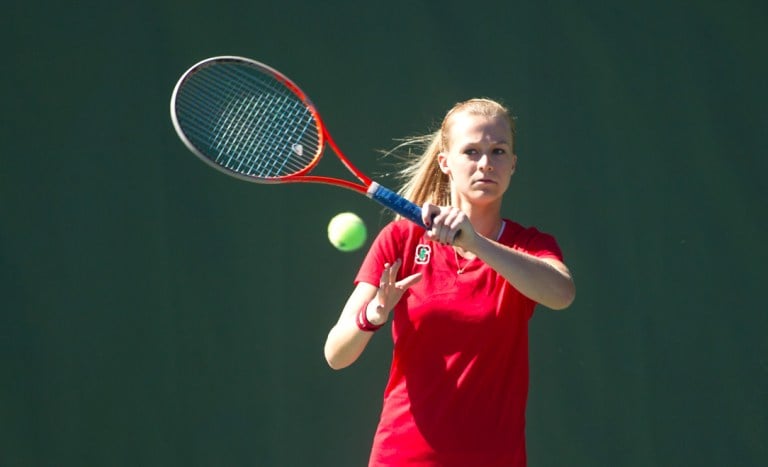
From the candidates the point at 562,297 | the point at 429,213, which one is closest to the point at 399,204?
the point at 429,213

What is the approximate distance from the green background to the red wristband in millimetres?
1380

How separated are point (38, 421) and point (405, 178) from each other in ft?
5.11

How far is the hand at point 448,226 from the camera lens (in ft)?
8.25

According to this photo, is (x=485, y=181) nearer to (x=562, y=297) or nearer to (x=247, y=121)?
(x=562, y=297)

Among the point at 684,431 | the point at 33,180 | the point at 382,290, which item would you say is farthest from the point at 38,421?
the point at 684,431

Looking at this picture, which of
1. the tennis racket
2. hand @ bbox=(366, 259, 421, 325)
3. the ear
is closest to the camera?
hand @ bbox=(366, 259, 421, 325)

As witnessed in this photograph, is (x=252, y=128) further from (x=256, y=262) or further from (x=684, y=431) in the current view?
(x=684, y=431)

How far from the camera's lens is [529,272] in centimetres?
260

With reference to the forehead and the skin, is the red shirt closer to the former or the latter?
the skin

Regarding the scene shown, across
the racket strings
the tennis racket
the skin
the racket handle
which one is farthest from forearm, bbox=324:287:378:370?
the racket strings

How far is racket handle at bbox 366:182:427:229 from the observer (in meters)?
2.59

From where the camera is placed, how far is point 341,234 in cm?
296

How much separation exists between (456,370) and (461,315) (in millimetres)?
126

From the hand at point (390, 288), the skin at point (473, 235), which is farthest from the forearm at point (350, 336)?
the hand at point (390, 288)
